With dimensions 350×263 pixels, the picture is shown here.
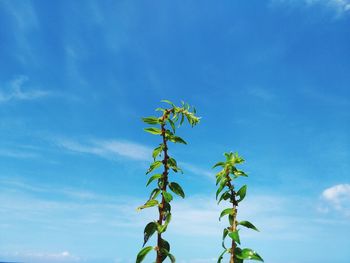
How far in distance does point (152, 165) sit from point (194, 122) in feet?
1.58

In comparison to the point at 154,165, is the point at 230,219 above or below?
below

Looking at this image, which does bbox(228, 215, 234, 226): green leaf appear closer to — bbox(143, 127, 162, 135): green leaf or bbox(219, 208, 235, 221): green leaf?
bbox(219, 208, 235, 221): green leaf

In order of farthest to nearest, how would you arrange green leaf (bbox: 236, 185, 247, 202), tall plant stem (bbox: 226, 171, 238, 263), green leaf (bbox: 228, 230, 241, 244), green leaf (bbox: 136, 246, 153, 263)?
green leaf (bbox: 236, 185, 247, 202) → tall plant stem (bbox: 226, 171, 238, 263) → green leaf (bbox: 228, 230, 241, 244) → green leaf (bbox: 136, 246, 153, 263)

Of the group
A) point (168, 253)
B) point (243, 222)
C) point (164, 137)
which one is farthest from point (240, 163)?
point (168, 253)

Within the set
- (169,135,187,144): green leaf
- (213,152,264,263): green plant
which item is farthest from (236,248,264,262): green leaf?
(169,135,187,144): green leaf

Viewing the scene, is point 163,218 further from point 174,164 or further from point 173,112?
point 173,112

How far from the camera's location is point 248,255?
2.80 m

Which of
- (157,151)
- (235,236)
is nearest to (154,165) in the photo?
(157,151)

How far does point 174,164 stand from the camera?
3.00m

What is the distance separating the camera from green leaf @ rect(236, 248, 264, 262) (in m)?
2.76

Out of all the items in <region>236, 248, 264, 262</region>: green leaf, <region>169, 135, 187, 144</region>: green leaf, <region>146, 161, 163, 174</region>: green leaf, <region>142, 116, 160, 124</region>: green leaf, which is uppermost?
<region>142, 116, 160, 124</region>: green leaf

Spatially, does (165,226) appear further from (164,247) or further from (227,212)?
(227,212)

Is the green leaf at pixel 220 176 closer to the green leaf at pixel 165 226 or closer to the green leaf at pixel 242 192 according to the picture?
the green leaf at pixel 242 192

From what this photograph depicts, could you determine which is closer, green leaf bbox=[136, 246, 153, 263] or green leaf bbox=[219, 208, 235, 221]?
green leaf bbox=[136, 246, 153, 263]
